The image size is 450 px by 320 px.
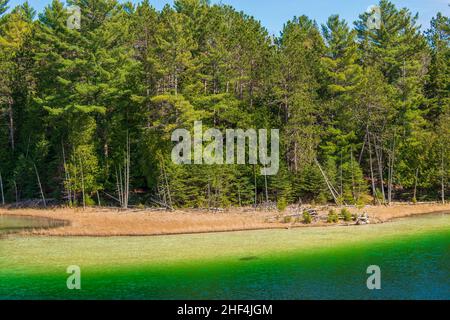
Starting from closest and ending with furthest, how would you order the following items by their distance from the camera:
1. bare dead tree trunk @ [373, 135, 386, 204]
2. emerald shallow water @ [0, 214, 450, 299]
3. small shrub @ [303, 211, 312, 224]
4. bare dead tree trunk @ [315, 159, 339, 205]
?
emerald shallow water @ [0, 214, 450, 299] → small shrub @ [303, 211, 312, 224] → bare dead tree trunk @ [315, 159, 339, 205] → bare dead tree trunk @ [373, 135, 386, 204]

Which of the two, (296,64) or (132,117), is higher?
(296,64)

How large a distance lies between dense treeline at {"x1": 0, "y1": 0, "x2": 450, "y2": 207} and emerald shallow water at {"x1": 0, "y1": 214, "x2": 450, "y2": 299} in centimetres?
1658

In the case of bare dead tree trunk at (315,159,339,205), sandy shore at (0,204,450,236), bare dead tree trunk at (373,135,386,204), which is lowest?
sandy shore at (0,204,450,236)

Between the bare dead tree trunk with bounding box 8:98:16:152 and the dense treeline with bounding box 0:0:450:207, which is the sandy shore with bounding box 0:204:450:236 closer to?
the dense treeline with bounding box 0:0:450:207

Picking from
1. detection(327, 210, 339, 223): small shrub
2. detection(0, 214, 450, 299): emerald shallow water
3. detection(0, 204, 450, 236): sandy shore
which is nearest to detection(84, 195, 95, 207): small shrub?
detection(0, 204, 450, 236): sandy shore

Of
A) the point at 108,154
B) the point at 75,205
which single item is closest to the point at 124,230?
the point at 75,205

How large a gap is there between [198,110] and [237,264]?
2788 cm

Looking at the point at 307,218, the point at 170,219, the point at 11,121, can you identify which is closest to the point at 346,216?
the point at 307,218

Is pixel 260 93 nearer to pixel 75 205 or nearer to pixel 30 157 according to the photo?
pixel 75 205

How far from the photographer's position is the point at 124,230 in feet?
124

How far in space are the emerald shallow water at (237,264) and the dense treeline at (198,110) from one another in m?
16.6

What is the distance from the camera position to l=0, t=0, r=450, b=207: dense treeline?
51.7m

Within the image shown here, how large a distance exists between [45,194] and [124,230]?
26046 mm

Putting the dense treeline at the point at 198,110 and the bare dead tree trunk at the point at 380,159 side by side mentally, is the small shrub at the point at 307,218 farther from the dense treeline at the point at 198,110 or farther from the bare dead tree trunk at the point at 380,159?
the bare dead tree trunk at the point at 380,159
